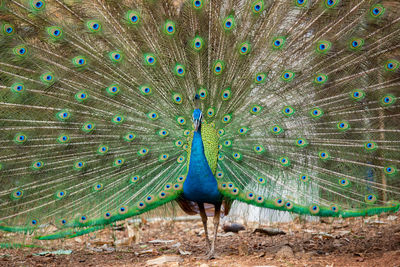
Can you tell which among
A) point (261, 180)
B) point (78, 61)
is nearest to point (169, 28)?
point (78, 61)

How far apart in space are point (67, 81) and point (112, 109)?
0.54m

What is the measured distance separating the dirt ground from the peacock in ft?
1.53

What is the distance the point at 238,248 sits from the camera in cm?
515

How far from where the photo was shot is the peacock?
14.6 ft

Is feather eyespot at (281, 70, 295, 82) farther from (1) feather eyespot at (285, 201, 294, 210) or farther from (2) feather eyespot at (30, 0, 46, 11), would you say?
(2) feather eyespot at (30, 0, 46, 11)

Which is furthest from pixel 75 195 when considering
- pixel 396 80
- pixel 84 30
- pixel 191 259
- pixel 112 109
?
pixel 396 80

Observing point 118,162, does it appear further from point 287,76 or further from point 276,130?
point 287,76

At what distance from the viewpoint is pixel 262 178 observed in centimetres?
457

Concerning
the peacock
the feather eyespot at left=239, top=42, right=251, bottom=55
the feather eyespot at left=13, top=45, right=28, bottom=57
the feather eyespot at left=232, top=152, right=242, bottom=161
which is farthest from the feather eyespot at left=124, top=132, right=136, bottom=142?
the feather eyespot at left=239, top=42, right=251, bottom=55

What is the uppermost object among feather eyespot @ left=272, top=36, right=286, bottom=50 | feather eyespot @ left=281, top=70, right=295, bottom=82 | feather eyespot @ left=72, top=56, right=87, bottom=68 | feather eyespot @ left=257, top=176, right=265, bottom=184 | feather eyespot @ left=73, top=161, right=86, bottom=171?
feather eyespot @ left=272, top=36, right=286, bottom=50

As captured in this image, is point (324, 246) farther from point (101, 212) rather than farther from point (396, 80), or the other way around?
point (101, 212)

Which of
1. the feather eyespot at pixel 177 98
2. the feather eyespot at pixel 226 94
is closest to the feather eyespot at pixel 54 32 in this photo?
the feather eyespot at pixel 177 98

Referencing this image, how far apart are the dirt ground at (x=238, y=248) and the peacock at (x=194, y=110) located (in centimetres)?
47

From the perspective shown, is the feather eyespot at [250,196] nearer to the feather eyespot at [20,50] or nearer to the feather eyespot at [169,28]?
the feather eyespot at [169,28]
